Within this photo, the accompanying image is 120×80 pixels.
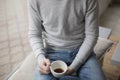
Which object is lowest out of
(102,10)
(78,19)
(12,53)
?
(12,53)

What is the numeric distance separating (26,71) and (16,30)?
1087mm

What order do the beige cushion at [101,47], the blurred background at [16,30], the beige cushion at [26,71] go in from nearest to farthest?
the beige cushion at [26,71], the beige cushion at [101,47], the blurred background at [16,30]

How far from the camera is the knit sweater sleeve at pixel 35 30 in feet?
3.72

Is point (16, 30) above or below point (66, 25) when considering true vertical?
below

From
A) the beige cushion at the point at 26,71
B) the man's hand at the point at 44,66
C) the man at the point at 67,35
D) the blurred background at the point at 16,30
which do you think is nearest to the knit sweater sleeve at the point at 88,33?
the man at the point at 67,35

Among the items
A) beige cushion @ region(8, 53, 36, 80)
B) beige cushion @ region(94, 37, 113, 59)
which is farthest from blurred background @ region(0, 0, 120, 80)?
beige cushion @ region(8, 53, 36, 80)

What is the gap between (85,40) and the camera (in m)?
1.14

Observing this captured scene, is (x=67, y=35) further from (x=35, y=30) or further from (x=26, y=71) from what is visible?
(x=26, y=71)

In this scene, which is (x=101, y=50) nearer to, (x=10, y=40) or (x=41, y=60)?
(x=41, y=60)

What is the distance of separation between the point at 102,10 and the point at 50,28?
4.85 ft

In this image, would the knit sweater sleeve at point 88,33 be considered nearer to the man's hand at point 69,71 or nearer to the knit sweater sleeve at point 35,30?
the man's hand at point 69,71

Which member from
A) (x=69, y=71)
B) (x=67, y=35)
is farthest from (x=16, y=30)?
(x=69, y=71)

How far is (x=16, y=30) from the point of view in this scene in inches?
87.5

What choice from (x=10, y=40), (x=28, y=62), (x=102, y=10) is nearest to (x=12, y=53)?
(x=10, y=40)
